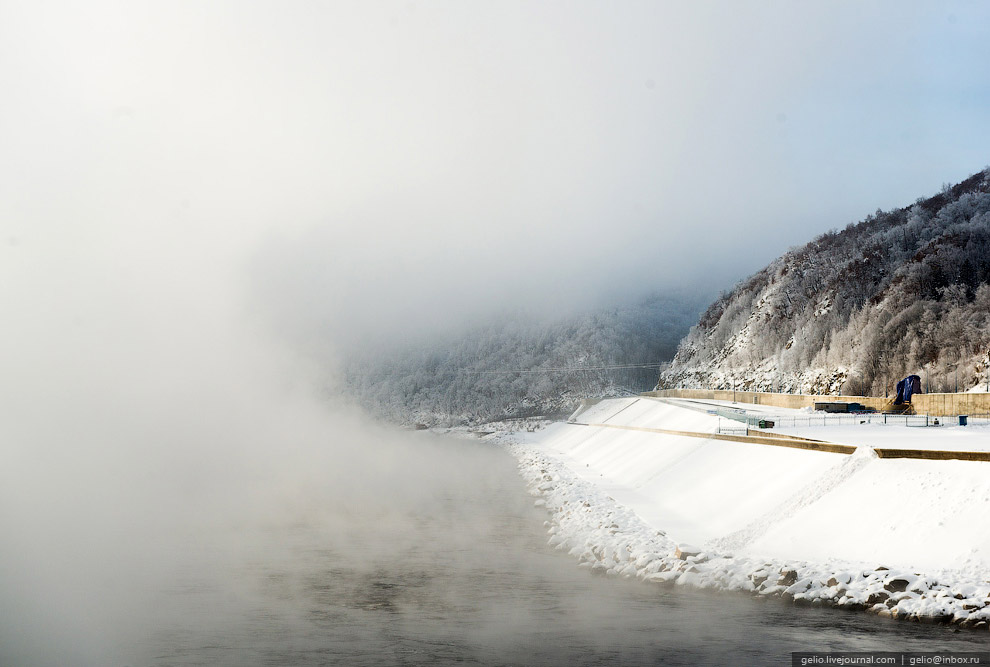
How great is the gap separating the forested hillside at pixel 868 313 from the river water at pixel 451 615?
53.4 meters

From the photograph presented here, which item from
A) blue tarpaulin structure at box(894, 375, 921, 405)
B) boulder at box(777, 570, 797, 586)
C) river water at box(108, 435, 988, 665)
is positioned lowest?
river water at box(108, 435, 988, 665)

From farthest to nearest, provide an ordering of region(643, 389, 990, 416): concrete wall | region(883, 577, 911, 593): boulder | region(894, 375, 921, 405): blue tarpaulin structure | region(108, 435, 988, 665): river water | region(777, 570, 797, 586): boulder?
region(894, 375, 921, 405): blue tarpaulin structure
region(643, 389, 990, 416): concrete wall
region(777, 570, 797, 586): boulder
region(883, 577, 911, 593): boulder
region(108, 435, 988, 665): river water

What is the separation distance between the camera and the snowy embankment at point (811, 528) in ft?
75.3

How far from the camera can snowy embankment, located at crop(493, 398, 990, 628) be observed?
22.9 metres

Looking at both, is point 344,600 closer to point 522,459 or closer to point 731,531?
point 731,531

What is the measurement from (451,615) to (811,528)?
41.6 ft

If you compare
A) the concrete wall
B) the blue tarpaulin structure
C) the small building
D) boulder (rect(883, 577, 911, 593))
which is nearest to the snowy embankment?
boulder (rect(883, 577, 911, 593))

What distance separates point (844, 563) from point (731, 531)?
20.9 feet

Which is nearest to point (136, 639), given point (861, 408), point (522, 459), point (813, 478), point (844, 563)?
point (844, 563)

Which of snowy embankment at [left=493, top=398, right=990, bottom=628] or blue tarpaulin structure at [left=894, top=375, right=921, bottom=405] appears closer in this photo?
snowy embankment at [left=493, top=398, right=990, bottom=628]

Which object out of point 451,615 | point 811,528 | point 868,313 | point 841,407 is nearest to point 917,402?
point 841,407

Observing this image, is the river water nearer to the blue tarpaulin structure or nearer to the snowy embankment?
the snowy embankment

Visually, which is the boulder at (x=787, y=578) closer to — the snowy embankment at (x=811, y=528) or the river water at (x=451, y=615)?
the snowy embankment at (x=811, y=528)

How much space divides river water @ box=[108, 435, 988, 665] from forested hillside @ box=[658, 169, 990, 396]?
5339 cm
